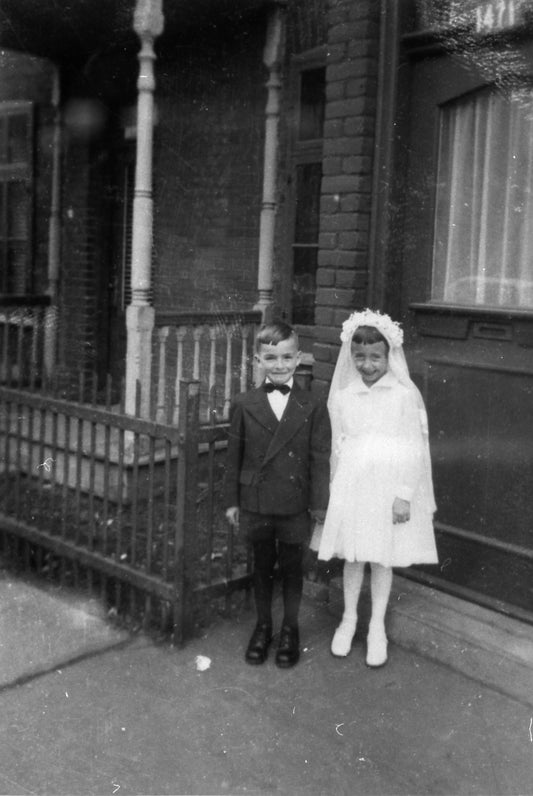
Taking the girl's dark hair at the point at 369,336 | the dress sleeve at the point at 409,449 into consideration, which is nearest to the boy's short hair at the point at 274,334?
the girl's dark hair at the point at 369,336

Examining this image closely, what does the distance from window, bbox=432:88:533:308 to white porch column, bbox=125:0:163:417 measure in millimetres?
2877

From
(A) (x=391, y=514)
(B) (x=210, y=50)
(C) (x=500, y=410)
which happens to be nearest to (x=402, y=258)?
(C) (x=500, y=410)

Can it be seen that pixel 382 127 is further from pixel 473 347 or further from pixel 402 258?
pixel 473 347

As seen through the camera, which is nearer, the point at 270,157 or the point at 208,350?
the point at 270,157

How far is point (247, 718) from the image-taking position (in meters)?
3.43

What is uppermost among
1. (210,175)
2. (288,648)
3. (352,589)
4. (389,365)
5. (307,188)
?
(210,175)

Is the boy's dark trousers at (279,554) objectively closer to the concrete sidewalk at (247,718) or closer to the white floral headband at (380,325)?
the concrete sidewalk at (247,718)

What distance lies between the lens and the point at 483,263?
4.16 metres

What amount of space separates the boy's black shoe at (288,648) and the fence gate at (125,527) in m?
0.45

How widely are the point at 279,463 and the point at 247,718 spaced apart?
1.07 m

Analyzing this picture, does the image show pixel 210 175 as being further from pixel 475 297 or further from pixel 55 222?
pixel 475 297

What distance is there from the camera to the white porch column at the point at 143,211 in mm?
6535

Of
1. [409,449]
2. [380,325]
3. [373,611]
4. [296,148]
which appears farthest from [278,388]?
[296,148]

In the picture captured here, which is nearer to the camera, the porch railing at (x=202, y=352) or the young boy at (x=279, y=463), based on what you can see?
the young boy at (x=279, y=463)
